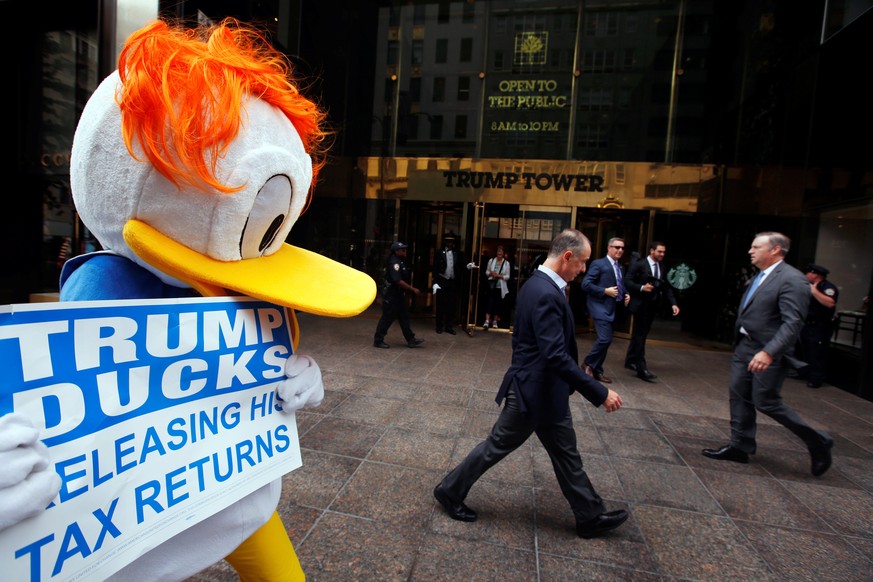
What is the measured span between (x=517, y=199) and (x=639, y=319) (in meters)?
4.11

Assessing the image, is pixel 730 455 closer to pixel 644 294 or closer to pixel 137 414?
pixel 644 294

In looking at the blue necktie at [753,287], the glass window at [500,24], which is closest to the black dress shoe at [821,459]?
the blue necktie at [753,287]

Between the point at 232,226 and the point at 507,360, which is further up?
the point at 232,226

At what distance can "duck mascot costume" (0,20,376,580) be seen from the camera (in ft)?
3.62

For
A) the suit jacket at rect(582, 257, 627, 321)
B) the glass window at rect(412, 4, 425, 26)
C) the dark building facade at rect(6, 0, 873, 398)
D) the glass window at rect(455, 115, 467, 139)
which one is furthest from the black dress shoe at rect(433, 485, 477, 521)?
the glass window at rect(412, 4, 425, 26)

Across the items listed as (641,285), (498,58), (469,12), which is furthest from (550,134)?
(641,285)

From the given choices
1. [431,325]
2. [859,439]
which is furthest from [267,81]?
[431,325]

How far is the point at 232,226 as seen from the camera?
1193mm

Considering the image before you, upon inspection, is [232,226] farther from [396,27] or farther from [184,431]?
[396,27]

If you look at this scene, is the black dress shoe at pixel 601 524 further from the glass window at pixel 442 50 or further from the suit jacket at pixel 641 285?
the glass window at pixel 442 50

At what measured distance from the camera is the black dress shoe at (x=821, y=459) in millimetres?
A: 3607

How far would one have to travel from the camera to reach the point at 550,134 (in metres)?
9.77

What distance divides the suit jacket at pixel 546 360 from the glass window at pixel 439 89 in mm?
8414

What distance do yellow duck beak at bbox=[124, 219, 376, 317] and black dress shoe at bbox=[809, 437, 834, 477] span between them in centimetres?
408
